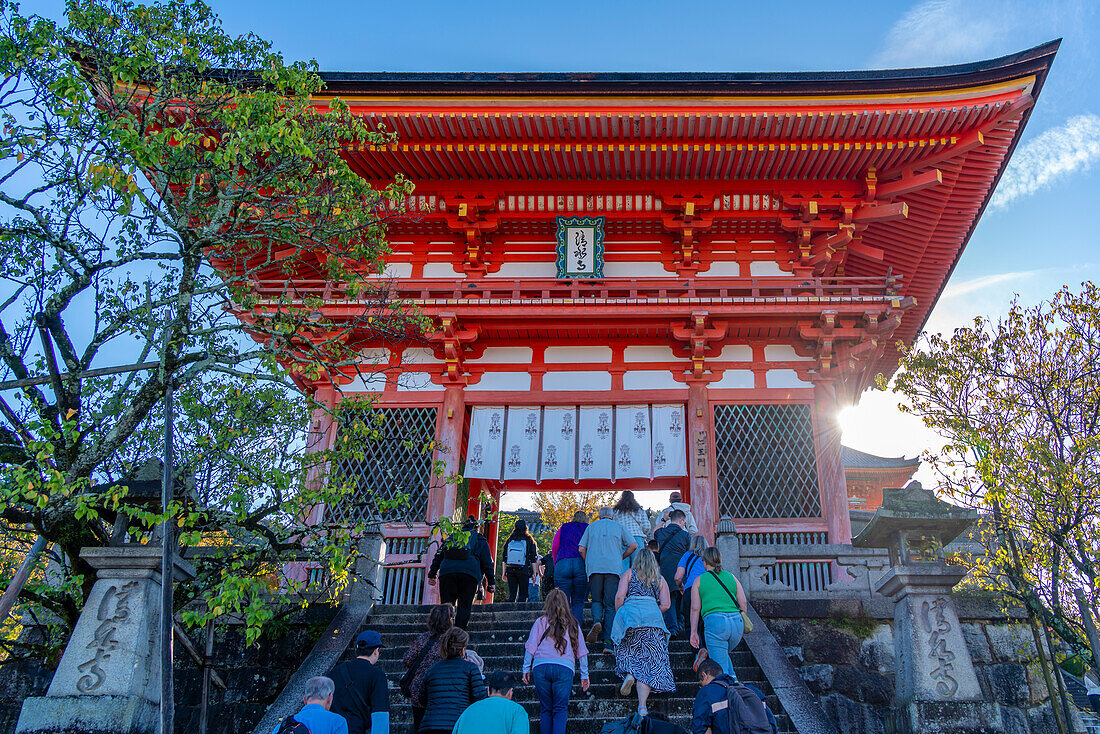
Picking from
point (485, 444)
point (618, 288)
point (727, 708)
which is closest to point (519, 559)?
point (485, 444)

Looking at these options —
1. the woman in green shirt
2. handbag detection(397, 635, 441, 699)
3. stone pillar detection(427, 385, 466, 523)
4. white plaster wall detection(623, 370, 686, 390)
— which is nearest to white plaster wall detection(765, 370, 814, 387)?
white plaster wall detection(623, 370, 686, 390)

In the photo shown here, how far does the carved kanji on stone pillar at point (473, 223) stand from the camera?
45.7 feet

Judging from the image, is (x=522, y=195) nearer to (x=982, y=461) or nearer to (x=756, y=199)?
(x=756, y=199)

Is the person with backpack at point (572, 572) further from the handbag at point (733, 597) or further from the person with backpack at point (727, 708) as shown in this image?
the person with backpack at point (727, 708)

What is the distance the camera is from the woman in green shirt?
6801mm

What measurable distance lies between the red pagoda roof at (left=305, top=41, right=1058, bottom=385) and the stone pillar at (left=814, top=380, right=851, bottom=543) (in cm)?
235

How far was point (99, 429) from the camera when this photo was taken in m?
6.98

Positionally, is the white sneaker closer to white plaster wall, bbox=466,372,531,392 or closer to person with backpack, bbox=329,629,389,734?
person with backpack, bbox=329,629,389,734

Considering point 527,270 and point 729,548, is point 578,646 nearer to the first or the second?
point 729,548

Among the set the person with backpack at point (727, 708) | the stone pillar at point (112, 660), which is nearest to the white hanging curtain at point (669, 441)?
the person with backpack at point (727, 708)

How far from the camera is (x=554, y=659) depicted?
5.99 metres

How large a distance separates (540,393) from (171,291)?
675cm

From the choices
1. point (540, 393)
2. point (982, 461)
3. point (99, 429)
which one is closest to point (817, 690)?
point (982, 461)

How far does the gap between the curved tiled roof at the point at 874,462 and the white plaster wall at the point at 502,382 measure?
560 inches
